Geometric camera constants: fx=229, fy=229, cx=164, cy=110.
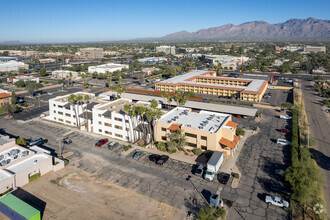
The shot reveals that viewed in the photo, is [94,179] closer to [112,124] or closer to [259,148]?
[112,124]

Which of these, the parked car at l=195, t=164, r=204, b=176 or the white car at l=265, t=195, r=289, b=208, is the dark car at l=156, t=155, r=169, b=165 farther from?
the white car at l=265, t=195, r=289, b=208

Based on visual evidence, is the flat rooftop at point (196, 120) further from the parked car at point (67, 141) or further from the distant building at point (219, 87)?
the distant building at point (219, 87)

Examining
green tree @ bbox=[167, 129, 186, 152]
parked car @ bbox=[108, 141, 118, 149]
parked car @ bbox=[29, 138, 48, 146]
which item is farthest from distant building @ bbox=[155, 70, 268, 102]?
parked car @ bbox=[29, 138, 48, 146]

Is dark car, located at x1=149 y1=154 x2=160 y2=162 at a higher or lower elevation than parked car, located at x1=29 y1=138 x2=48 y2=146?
lower

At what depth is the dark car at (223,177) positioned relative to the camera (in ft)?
117

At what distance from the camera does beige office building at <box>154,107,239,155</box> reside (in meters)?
44.1

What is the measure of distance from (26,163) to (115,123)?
19.6 m

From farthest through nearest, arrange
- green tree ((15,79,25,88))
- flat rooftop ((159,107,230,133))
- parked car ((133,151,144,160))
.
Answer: green tree ((15,79,25,88))
flat rooftop ((159,107,230,133))
parked car ((133,151,144,160))

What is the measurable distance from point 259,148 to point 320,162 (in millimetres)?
10618

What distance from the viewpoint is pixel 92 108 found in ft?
185

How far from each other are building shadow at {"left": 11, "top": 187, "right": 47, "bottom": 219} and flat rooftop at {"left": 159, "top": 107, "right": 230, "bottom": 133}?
26.9 m

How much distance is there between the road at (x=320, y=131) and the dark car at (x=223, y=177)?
43.7ft

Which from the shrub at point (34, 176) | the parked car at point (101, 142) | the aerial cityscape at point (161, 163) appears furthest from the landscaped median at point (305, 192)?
the shrub at point (34, 176)

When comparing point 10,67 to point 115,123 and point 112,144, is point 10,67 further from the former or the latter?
point 112,144
